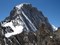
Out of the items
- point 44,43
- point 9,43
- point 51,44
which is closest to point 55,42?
point 51,44

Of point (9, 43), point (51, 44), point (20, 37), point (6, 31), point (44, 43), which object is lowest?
point (51, 44)

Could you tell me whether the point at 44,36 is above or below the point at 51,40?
Result: above

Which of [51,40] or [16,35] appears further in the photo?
[16,35]

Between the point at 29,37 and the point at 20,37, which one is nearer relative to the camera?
the point at 29,37

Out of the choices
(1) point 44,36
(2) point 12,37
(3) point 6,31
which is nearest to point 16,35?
(2) point 12,37

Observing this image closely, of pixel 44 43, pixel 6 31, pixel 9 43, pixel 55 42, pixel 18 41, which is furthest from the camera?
pixel 6 31

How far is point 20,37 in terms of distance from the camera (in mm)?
172125

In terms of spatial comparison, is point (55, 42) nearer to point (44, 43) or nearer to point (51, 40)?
point (51, 40)

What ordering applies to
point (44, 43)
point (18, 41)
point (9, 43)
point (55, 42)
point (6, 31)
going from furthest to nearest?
1. point (6, 31)
2. point (18, 41)
3. point (9, 43)
4. point (44, 43)
5. point (55, 42)

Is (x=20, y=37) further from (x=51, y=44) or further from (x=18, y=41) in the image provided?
(x=51, y=44)

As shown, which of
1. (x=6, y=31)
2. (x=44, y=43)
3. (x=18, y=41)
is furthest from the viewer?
(x=6, y=31)

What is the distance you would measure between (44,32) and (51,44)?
6996 mm

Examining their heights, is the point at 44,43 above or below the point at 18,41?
below

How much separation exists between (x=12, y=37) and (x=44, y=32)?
135 m
